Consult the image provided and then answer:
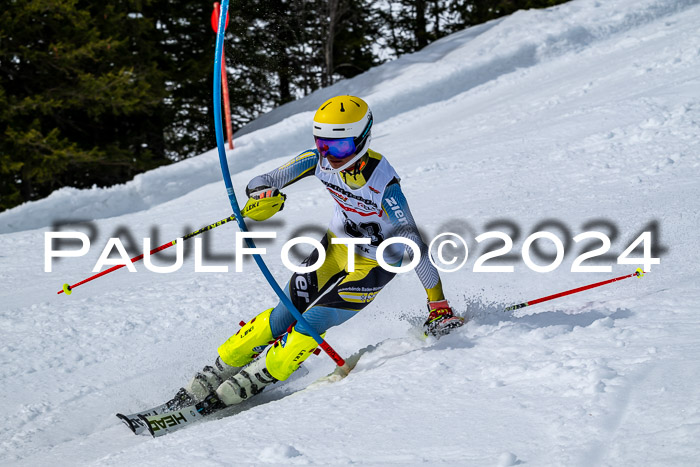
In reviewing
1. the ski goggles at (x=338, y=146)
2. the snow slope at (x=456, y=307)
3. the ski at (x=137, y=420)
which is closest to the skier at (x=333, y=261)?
the ski goggles at (x=338, y=146)

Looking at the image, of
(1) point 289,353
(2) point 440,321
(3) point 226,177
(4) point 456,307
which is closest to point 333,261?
(1) point 289,353

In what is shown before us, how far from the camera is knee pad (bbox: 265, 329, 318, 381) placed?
148 inches

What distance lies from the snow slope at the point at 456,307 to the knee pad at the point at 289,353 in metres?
0.39

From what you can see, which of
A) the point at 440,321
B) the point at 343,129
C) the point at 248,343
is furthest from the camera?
the point at 248,343

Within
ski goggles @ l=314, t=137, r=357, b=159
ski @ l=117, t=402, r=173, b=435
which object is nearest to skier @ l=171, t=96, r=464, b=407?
ski goggles @ l=314, t=137, r=357, b=159

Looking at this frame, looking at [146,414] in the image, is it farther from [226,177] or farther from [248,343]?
[226,177]

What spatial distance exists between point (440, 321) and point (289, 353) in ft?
3.01

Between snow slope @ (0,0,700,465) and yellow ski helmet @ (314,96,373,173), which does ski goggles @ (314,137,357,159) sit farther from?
snow slope @ (0,0,700,465)

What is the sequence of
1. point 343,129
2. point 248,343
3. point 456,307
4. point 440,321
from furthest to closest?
point 456,307, point 248,343, point 440,321, point 343,129

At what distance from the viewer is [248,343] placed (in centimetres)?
396

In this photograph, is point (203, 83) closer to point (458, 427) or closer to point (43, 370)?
point (43, 370)

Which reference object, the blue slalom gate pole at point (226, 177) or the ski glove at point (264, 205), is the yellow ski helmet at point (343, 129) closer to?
the ski glove at point (264, 205)

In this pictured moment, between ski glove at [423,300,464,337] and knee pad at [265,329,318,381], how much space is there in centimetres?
69

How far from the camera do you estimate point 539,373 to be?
2.86 m
